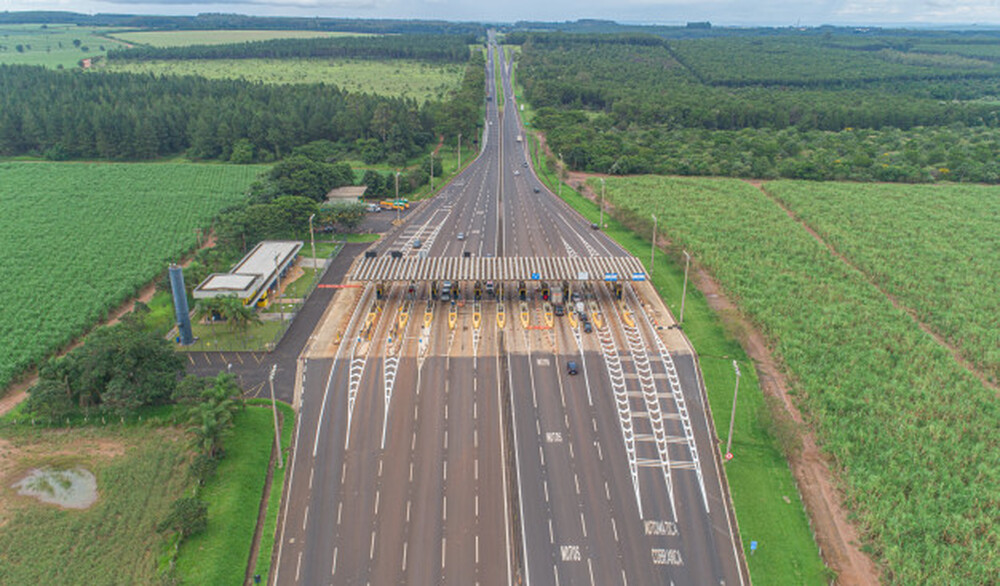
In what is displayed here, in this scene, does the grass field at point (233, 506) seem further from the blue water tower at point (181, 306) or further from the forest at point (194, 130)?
the forest at point (194, 130)

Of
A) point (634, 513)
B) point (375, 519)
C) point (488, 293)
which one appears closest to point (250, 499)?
point (375, 519)

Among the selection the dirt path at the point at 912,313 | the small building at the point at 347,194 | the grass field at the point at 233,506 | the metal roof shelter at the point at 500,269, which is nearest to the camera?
the grass field at the point at 233,506

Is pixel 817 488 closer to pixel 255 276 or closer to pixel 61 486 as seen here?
pixel 61 486

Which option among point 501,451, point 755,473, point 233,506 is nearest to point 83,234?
point 233,506

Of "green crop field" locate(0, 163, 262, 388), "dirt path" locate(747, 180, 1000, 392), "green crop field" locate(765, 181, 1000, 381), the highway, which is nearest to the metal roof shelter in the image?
the highway

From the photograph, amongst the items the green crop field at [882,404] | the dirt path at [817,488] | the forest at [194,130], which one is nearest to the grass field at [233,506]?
the dirt path at [817,488]
